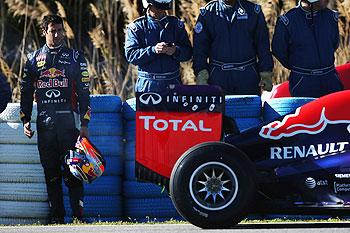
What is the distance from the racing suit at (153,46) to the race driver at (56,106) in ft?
2.01

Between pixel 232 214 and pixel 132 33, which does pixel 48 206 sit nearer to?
pixel 132 33

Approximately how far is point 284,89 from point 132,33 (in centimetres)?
164

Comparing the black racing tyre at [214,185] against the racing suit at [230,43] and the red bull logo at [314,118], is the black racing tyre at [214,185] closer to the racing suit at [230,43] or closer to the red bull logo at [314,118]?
the red bull logo at [314,118]

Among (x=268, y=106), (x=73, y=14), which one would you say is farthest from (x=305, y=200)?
(x=73, y=14)

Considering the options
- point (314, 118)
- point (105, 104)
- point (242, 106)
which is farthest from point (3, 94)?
point (314, 118)

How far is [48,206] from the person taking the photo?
10414 mm

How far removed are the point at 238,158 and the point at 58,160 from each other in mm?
2564

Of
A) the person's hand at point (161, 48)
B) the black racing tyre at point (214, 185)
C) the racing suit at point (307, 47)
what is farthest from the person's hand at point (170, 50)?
the black racing tyre at point (214, 185)

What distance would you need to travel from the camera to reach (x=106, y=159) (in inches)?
410

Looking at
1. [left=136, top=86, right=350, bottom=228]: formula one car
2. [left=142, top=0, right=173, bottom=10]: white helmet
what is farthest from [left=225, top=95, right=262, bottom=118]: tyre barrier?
[left=136, top=86, right=350, bottom=228]: formula one car

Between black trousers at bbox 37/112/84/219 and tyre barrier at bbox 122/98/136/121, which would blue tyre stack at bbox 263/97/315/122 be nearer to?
tyre barrier at bbox 122/98/136/121

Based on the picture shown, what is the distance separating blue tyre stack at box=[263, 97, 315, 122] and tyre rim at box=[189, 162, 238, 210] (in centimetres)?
181

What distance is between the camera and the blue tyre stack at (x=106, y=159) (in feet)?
34.1

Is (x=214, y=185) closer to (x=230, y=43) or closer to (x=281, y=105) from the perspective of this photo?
(x=281, y=105)
